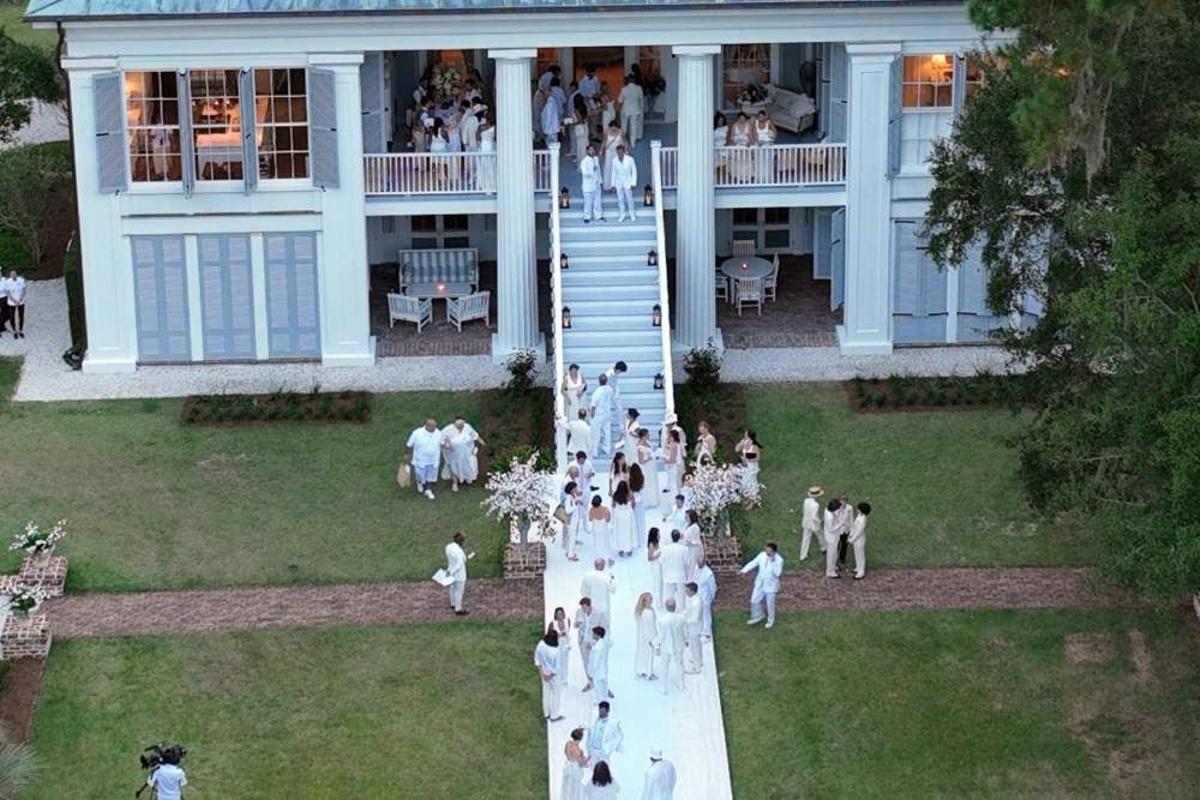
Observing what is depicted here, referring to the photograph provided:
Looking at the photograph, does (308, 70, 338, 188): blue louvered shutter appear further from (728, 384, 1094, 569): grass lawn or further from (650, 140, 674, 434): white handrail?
(728, 384, 1094, 569): grass lawn

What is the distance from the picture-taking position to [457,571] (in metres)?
35.9

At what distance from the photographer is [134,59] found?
4334 centimetres

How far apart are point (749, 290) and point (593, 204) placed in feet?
14.1

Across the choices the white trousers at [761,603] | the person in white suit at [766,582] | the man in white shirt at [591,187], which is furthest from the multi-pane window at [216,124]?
the white trousers at [761,603]

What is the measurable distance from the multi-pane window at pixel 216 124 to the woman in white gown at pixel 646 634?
44.1 feet

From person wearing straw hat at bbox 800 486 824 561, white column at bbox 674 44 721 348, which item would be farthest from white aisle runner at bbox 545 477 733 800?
white column at bbox 674 44 721 348

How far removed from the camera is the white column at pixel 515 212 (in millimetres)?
44125

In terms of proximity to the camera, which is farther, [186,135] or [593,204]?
[593,204]

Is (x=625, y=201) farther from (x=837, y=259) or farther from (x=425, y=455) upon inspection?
(x=425, y=455)

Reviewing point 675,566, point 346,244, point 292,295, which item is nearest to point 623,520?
point 675,566

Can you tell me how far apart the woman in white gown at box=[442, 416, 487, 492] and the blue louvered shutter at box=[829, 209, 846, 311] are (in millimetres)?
8644

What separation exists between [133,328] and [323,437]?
4678 mm

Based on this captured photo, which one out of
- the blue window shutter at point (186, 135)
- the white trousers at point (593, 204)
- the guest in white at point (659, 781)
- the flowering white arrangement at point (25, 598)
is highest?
the blue window shutter at point (186, 135)

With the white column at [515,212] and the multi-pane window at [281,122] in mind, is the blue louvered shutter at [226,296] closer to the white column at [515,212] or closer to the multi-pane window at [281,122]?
the multi-pane window at [281,122]
